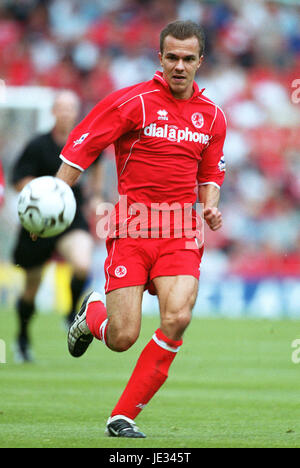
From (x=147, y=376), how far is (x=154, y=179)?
122 centimetres

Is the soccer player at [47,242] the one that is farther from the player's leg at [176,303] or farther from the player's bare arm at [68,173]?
the player's leg at [176,303]

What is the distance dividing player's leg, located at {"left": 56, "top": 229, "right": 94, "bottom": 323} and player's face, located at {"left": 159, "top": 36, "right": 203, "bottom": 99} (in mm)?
4456

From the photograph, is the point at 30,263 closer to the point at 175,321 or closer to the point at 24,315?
the point at 24,315

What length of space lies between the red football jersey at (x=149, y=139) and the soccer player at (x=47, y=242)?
423 centimetres

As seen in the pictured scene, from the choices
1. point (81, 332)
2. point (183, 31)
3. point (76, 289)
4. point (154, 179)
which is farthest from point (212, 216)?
Result: point (76, 289)

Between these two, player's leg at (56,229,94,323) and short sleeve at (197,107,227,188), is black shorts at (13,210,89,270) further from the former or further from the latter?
short sleeve at (197,107,227,188)

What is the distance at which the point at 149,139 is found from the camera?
19.3 feet

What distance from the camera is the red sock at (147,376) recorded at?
18.0 feet

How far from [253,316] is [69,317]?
661 centimetres

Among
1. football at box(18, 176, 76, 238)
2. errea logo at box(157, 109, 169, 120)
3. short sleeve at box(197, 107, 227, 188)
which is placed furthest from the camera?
short sleeve at box(197, 107, 227, 188)

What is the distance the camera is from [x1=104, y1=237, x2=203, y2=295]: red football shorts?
5703 millimetres

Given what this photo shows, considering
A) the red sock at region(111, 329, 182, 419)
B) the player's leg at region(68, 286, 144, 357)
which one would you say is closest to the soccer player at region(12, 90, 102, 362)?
the player's leg at region(68, 286, 144, 357)

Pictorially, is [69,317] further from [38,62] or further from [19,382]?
[38,62]

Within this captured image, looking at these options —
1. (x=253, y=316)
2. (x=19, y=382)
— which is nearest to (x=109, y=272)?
(x=19, y=382)
